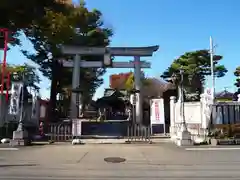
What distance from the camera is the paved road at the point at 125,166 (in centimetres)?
961

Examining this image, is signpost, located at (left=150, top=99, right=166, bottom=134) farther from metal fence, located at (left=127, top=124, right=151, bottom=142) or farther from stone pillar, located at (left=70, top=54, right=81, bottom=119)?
stone pillar, located at (left=70, top=54, right=81, bottom=119)

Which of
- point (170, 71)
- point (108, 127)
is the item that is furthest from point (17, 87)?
point (170, 71)

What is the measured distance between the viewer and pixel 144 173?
10.2m

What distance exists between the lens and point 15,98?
77.2 ft

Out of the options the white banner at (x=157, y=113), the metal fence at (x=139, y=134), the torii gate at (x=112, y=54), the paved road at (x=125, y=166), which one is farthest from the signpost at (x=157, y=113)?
the paved road at (x=125, y=166)

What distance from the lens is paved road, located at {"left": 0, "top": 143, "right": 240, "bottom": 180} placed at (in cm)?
961

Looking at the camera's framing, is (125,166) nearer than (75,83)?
Yes

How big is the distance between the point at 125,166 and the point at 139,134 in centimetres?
1096

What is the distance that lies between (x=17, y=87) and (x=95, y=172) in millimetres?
15040

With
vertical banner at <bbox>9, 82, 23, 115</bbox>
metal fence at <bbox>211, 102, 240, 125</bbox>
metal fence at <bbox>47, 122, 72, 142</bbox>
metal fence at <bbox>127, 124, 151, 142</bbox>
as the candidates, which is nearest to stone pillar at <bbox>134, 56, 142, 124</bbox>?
metal fence at <bbox>127, 124, 151, 142</bbox>

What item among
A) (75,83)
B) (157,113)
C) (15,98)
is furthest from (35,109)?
(157,113)

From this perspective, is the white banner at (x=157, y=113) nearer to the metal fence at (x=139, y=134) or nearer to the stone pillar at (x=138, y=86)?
the metal fence at (x=139, y=134)

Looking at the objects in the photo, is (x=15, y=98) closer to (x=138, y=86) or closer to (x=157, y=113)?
(x=157, y=113)

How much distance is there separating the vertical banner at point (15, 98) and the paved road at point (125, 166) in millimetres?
9217
